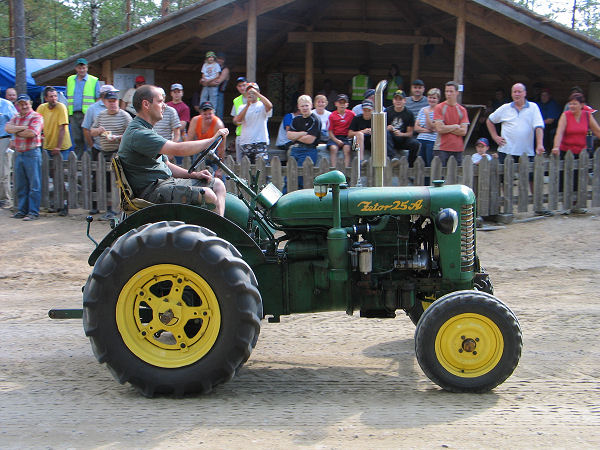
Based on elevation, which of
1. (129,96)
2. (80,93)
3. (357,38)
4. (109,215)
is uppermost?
(357,38)

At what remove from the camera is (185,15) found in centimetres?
1324

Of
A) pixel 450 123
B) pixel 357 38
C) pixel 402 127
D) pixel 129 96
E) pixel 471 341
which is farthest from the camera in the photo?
pixel 357 38

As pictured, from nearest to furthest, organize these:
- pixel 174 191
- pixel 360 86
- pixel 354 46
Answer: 1. pixel 174 191
2. pixel 360 86
3. pixel 354 46

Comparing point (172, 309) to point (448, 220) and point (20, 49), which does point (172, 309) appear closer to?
point (448, 220)

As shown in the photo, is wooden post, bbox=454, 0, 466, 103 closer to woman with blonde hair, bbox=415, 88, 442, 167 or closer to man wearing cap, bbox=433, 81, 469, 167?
woman with blonde hair, bbox=415, 88, 442, 167

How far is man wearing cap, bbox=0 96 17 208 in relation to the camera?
11.8 metres

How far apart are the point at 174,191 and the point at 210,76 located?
29.3 feet

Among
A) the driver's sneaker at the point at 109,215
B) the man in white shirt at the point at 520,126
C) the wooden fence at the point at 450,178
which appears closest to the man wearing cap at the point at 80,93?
the wooden fence at the point at 450,178

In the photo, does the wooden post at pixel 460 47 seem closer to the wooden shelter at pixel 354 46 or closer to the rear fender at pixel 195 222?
the wooden shelter at pixel 354 46

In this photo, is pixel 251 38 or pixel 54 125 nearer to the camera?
pixel 54 125

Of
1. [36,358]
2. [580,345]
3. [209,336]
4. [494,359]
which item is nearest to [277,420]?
[209,336]

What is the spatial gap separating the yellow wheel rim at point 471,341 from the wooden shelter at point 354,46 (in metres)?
9.52

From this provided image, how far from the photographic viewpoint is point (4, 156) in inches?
475

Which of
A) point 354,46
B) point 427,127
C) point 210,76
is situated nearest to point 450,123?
point 427,127
